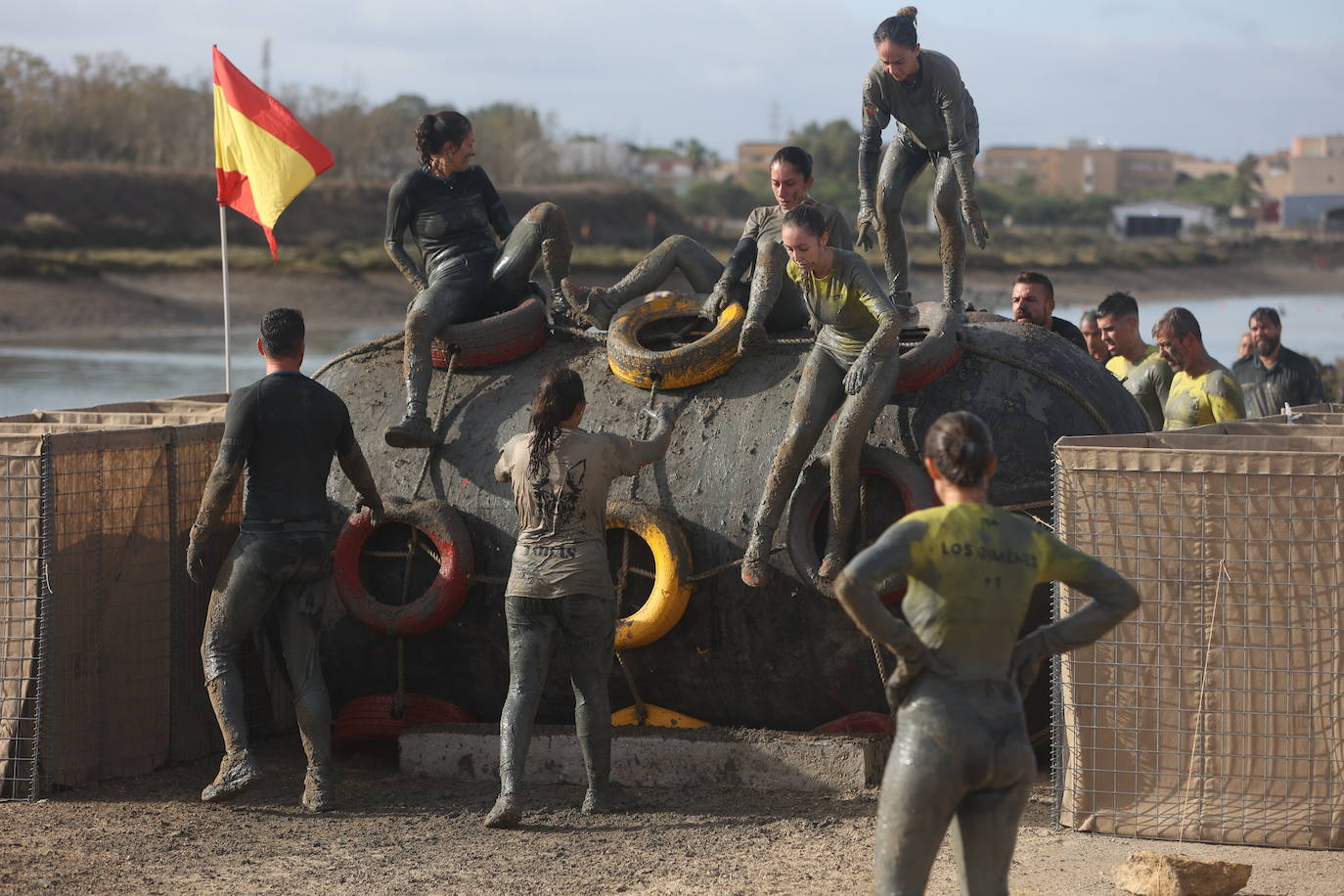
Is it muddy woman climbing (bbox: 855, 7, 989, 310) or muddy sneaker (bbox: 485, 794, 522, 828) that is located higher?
muddy woman climbing (bbox: 855, 7, 989, 310)

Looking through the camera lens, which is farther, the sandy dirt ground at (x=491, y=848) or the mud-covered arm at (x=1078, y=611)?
the sandy dirt ground at (x=491, y=848)

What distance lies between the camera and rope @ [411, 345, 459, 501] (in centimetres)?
858

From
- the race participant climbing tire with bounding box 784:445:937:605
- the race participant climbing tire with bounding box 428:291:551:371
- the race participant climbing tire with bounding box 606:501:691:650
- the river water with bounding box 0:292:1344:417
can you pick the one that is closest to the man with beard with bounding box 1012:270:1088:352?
the race participant climbing tire with bounding box 784:445:937:605

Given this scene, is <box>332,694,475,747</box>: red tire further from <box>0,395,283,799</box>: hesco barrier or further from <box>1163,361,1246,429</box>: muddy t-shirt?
<box>1163,361,1246,429</box>: muddy t-shirt

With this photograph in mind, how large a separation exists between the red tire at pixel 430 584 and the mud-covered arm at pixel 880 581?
12.4ft

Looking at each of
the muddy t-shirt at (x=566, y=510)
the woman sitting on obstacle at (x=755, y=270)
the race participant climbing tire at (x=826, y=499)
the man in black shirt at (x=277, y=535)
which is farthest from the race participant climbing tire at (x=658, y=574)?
the man in black shirt at (x=277, y=535)

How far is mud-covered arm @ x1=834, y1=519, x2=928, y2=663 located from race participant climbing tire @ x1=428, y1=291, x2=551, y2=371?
4.35m

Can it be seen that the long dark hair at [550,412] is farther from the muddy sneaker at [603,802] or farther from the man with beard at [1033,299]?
the man with beard at [1033,299]

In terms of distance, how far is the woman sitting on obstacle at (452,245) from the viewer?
8.60 metres

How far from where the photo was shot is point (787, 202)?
7977mm

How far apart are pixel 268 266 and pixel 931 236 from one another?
1260 inches

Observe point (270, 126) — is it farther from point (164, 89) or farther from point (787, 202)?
point (164, 89)

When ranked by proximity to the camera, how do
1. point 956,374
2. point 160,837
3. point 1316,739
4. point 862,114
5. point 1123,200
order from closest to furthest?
point 1316,739
point 160,837
point 956,374
point 862,114
point 1123,200

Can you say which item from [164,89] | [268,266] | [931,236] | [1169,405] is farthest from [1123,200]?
[1169,405]
